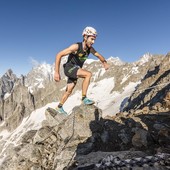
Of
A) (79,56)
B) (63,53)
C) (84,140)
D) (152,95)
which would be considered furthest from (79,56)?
(152,95)

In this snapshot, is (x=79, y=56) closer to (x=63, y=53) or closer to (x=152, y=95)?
(x=63, y=53)

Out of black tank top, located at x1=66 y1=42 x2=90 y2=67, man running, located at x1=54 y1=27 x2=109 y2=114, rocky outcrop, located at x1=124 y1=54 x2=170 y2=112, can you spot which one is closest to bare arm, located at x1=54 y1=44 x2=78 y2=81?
man running, located at x1=54 y1=27 x2=109 y2=114

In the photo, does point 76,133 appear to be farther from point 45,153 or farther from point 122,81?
point 122,81

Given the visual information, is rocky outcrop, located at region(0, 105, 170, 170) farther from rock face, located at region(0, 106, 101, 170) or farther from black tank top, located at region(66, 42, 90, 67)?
black tank top, located at region(66, 42, 90, 67)

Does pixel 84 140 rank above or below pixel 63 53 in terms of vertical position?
below

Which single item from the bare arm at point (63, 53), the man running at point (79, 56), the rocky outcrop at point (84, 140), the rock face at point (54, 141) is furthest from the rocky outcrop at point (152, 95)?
the bare arm at point (63, 53)

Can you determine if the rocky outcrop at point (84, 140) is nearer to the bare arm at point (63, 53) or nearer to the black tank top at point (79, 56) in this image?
the black tank top at point (79, 56)

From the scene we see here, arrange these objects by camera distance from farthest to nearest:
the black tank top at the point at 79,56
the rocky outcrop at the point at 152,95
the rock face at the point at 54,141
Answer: the rocky outcrop at the point at 152,95, the rock face at the point at 54,141, the black tank top at the point at 79,56

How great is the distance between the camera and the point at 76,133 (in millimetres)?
11578

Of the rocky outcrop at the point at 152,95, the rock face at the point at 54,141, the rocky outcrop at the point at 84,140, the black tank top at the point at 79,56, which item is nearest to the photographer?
the rocky outcrop at the point at 84,140

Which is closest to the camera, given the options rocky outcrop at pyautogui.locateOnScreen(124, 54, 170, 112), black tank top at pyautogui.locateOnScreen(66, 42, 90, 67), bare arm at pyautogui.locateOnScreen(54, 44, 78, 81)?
bare arm at pyautogui.locateOnScreen(54, 44, 78, 81)

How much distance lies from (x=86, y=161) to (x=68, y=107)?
168m

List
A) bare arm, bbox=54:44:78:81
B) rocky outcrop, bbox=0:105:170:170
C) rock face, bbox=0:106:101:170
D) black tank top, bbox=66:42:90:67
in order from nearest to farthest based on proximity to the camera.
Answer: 1. rocky outcrop, bbox=0:105:170:170
2. bare arm, bbox=54:44:78:81
3. black tank top, bbox=66:42:90:67
4. rock face, bbox=0:106:101:170

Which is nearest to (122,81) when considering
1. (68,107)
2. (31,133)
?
(68,107)
